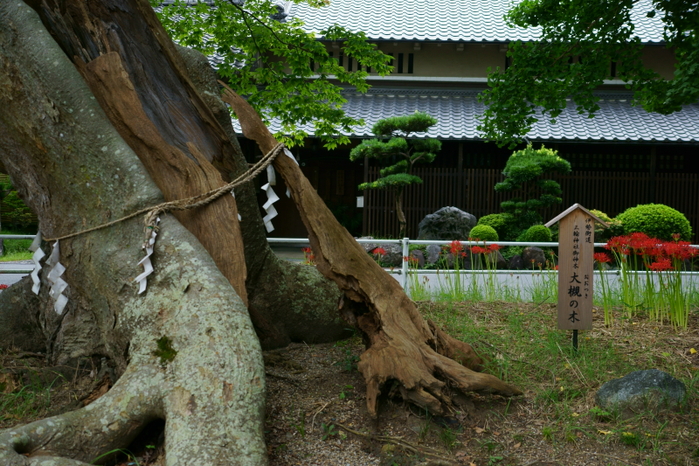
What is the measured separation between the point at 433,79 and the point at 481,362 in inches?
535

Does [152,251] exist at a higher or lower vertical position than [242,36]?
lower

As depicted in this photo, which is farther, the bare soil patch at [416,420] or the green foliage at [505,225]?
the green foliage at [505,225]

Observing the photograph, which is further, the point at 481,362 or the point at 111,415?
the point at 481,362

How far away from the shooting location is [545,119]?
49.5 feet

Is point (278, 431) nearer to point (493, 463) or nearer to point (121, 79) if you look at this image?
point (493, 463)

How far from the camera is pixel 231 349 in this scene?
2.68m

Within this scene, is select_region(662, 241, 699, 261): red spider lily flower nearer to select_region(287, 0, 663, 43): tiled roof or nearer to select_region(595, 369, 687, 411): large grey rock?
select_region(595, 369, 687, 411): large grey rock

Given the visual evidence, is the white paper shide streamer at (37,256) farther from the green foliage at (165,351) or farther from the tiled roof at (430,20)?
the tiled roof at (430,20)

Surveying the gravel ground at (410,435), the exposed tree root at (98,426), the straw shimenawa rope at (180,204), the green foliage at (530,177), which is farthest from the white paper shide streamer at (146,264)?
the green foliage at (530,177)

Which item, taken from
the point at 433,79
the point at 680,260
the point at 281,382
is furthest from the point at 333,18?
the point at 281,382

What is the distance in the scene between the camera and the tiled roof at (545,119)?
45.0 feet

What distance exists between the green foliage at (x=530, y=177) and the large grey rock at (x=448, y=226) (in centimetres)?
97

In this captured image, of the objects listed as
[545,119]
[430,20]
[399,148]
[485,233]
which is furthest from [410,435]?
[430,20]

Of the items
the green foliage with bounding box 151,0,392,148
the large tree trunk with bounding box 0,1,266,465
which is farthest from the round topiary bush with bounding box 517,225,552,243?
the large tree trunk with bounding box 0,1,266,465
